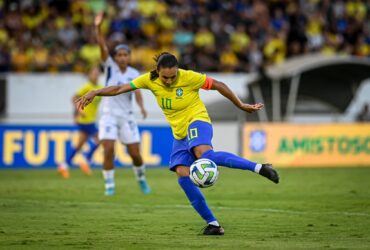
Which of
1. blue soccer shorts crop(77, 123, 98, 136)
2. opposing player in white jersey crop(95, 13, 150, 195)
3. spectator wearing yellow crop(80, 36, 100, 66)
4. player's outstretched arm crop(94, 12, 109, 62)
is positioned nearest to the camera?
player's outstretched arm crop(94, 12, 109, 62)

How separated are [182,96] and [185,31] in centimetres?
2049

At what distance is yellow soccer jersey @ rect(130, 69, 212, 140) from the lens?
10.8m

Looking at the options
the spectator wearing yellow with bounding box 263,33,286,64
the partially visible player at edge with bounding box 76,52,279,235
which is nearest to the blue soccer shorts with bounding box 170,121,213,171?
the partially visible player at edge with bounding box 76,52,279,235

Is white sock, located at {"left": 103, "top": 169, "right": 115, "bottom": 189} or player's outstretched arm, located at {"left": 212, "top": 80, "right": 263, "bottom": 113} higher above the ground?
player's outstretched arm, located at {"left": 212, "top": 80, "right": 263, "bottom": 113}

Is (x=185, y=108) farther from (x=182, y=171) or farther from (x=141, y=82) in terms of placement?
(x=182, y=171)

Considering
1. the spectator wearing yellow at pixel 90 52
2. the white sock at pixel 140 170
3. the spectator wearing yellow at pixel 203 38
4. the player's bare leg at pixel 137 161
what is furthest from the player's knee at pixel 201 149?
the spectator wearing yellow at pixel 203 38

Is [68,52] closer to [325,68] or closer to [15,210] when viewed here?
[325,68]

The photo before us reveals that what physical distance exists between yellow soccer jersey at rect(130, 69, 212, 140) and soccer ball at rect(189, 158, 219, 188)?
0.91 metres

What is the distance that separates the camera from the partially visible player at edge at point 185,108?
10.5 meters

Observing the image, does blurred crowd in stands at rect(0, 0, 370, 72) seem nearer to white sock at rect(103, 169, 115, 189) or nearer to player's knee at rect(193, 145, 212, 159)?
white sock at rect(103, 169, 115, 189)

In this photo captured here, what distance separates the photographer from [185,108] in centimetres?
1084

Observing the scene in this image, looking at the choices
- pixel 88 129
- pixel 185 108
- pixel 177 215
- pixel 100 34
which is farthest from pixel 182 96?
pixel 88 129

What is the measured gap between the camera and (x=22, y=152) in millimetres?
25188

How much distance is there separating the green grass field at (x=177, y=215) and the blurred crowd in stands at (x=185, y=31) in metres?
8.88
